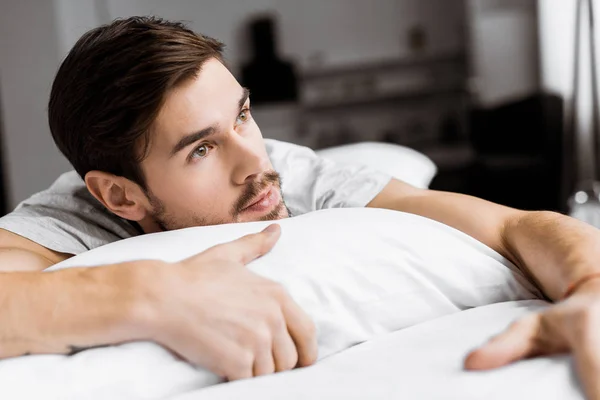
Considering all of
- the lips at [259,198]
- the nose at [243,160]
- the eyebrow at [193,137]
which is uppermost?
the eyebrow at [193,137]

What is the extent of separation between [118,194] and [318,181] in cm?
42

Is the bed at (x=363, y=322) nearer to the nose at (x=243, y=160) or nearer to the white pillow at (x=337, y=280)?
the white pillow at (x=337, y=280)

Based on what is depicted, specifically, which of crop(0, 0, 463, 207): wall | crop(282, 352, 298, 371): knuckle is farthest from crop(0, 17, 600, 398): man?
crop(0, 0, 463, 207): wall

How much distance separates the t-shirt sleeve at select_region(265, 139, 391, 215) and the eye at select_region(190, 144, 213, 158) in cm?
30

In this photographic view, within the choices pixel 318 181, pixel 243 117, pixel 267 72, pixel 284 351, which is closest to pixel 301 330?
pixel 284 351

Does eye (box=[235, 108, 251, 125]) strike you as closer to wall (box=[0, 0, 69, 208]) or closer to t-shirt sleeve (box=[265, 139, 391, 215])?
t-shirt sleeve (box=[265, 139, 391, 215])

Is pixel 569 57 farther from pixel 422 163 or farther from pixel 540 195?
pixel 422 163

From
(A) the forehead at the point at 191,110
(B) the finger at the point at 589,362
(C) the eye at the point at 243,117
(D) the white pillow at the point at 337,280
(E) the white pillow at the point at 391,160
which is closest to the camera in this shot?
(B) the finger at the point at 589,362

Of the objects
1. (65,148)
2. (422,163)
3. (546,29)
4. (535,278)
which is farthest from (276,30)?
(535,278)

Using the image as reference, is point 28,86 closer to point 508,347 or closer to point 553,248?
point 553,248

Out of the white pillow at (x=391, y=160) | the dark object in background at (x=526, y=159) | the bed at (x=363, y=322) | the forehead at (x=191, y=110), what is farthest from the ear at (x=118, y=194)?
the dark object in background at (x=526, y=159)

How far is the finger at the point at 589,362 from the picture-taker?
0.68 metres

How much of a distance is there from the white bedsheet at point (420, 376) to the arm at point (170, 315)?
0.04 m

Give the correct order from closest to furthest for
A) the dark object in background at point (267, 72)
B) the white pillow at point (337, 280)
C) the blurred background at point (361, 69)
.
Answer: the white pillow at point (337, 280)
the blurred background at point (361, 69)
the dark object in background at point (267, 72)
